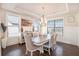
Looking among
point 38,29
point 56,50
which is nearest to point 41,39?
point 38,29

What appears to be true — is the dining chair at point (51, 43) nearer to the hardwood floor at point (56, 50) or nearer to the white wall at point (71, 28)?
the hardwood floor at point (56, 50)

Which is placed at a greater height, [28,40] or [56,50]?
[28,40]

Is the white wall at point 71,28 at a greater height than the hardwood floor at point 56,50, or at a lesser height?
greater

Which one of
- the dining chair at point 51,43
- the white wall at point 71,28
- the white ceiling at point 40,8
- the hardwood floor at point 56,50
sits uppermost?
the white ceiling at point 40,8

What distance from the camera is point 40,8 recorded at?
1.71 metres

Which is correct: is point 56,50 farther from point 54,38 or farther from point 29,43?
point 29,43

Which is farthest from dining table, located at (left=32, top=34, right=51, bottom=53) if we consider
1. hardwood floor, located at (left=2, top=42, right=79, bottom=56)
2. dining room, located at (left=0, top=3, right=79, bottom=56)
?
hardwood floor, located at (left=2, top=42, right=79, bottom=56)

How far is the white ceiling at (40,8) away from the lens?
169cm

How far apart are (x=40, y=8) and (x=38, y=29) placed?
410 mm

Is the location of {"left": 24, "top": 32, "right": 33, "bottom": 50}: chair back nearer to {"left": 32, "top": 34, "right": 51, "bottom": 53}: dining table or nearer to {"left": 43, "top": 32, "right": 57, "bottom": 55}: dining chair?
{"left": 32, "top": 34, "right": 51, "bottom": 53}: dining table

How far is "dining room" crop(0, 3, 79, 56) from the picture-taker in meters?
1.67

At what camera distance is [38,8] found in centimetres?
172

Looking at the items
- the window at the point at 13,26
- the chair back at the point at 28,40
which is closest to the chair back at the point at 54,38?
the chair back at the point at 28,40

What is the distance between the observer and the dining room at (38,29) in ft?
5.49
